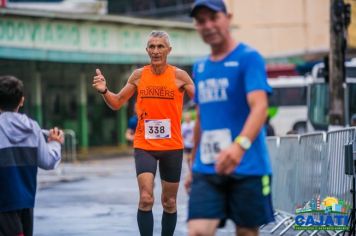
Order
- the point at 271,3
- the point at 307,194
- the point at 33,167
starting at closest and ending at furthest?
1. the point at 33,167
2. the point at 307,194
3. the point at 271,3

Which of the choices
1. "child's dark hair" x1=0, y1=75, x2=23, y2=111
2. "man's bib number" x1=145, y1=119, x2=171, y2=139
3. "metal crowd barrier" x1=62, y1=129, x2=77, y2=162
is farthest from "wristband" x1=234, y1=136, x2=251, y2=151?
"metal crowd barrier" x1=62, y1=129, x2=77, y2=162

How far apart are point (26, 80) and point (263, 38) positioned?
18101 millimetres

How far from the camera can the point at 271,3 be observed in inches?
2057

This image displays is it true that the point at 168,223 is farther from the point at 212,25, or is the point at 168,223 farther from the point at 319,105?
the point at 319,105

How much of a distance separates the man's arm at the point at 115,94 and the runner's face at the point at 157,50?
0.87 ft

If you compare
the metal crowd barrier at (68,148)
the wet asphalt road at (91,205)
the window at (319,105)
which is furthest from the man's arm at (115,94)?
the metal crowd barrier at (68,148)

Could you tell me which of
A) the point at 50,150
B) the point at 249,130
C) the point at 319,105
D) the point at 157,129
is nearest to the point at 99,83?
the point at 157,129

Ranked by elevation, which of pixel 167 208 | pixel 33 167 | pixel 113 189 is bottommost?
pixel 113 189

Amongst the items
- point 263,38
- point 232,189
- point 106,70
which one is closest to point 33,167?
point 232,189

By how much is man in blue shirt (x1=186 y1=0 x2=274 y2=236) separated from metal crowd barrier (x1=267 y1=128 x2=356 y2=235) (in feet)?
13.8

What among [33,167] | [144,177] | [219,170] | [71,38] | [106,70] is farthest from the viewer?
[106,70]

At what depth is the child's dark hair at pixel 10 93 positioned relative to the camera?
7344mm

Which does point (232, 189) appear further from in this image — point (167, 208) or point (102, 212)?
point (102, 212)

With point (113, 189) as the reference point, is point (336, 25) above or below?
above
